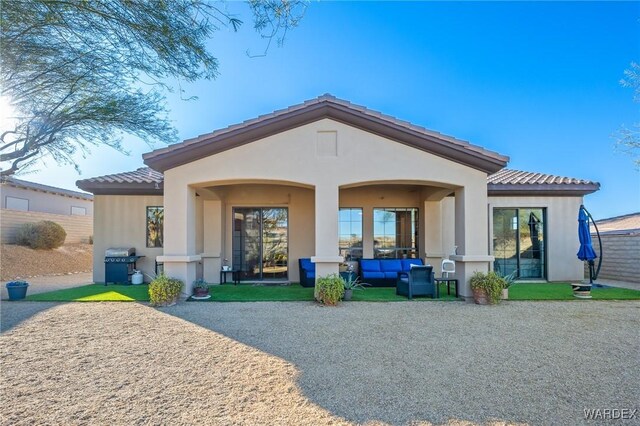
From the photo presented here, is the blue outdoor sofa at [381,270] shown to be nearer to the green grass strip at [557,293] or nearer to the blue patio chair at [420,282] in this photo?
the blue patio chair at [420,282]

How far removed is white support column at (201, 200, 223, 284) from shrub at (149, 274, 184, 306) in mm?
3390

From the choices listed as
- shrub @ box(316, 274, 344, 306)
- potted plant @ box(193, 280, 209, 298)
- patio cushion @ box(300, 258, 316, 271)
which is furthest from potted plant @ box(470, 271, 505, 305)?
potted plant @ box(193, 280, 209, 298)

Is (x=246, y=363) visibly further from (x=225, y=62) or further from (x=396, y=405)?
(x=225, y=62)

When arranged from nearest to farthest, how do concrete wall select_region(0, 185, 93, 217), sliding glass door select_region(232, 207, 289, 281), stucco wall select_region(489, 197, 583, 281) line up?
stucco wall select_region(489, 197, 583, 281), sliding glass door select_region(232, 207, 289, 281), concrete wall select_region(0, 185, 93, 217)

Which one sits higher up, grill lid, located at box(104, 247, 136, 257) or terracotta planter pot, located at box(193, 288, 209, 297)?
grill lid, located at box(104, 247, 136, 257)

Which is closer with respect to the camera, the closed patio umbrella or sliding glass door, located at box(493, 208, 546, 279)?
the closed patio umbrella

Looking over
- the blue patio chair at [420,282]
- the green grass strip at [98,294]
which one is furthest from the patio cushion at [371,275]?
the green grass strip at [98,294]

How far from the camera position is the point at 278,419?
10.1 ft

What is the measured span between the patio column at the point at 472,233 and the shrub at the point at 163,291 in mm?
6890

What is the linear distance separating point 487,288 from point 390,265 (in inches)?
135

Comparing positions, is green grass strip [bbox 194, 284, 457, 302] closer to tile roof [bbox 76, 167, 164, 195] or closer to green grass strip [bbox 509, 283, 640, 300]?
green grass strip [bbox 509, 283, 640, 300]

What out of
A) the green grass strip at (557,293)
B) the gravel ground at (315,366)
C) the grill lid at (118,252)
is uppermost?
the grill lid at (118,252)

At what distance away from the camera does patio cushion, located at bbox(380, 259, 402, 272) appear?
35.6ft

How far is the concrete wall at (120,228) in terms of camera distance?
11.4m
